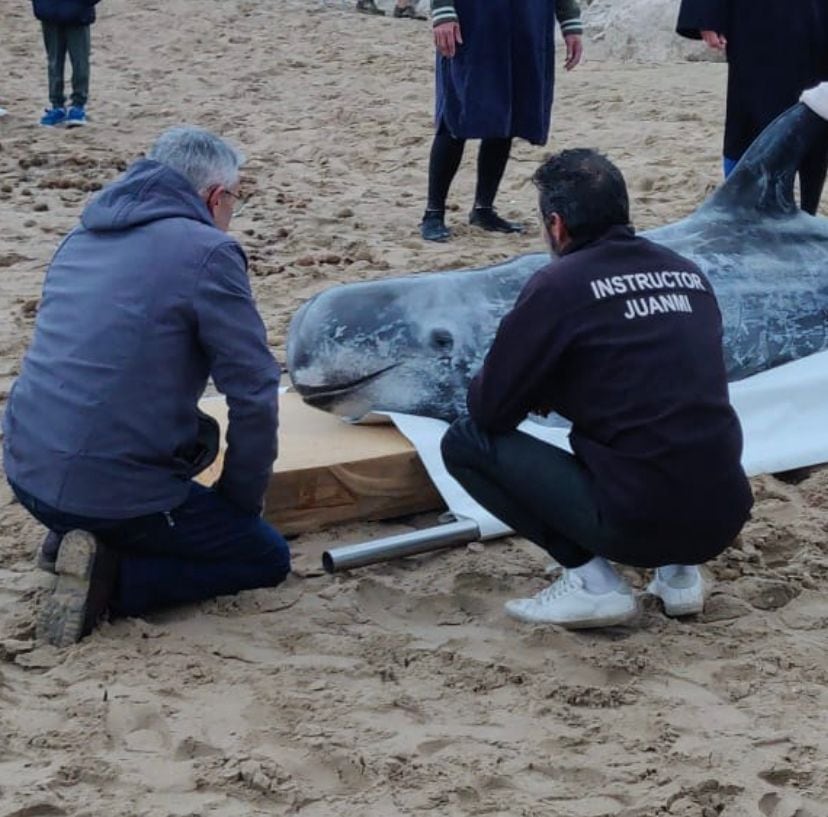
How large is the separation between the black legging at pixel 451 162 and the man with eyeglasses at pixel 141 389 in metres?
3.74

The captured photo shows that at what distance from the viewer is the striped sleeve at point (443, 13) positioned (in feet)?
24.0

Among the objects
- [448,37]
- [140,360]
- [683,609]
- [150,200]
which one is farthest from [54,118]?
[683,609]

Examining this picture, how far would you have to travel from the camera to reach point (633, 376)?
377cm

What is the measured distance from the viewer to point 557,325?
375 cm

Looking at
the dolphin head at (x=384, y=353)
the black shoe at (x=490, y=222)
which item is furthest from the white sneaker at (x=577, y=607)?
the black shoe at (x=490, y=222)

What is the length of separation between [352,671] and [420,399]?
1.48 meters

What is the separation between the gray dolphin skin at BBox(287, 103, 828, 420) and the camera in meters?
5.20

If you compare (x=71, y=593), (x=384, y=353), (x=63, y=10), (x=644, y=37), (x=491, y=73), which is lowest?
(x=644, y=37)

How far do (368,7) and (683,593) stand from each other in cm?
1436

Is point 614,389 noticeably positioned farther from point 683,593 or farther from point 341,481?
point 341,481

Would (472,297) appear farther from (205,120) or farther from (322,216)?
(205,120)

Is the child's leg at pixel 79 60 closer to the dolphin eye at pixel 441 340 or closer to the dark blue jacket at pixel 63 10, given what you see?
the dark blue jacket at pixel 63 10

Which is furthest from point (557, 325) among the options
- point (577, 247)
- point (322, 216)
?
point (322, 216)

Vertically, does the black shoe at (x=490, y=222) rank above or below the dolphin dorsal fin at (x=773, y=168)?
below
